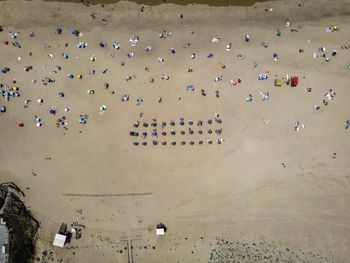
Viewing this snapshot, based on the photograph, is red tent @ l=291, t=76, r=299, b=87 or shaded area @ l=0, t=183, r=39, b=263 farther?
red tent @ l=291, t=76, r=299, b=87

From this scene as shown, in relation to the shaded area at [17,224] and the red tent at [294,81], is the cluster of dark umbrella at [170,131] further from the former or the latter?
the shaded area at [17,224]

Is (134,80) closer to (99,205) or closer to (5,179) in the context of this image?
(99,205)

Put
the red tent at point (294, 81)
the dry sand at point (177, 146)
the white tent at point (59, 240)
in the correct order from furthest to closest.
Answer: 1. the red tent at point (294, 81)
2. the dry sand at point (177, 146)
3. the white tent at point (59, 240)

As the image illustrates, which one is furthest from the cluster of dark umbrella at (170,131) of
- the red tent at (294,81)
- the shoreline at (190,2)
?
the shoreline at (190,2)

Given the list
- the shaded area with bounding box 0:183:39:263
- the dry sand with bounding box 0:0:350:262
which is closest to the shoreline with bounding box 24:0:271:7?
the dry sand with bounding box 0:0:350:262

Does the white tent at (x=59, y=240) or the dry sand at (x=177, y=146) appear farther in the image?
the dry sand at (x=177, y=146)

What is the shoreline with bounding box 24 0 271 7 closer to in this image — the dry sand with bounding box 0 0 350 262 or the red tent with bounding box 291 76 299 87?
the dry sand with bounding box 0 0 350 262
